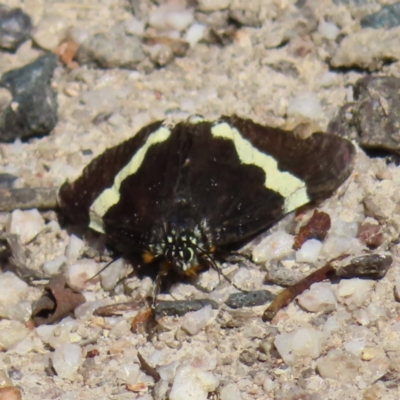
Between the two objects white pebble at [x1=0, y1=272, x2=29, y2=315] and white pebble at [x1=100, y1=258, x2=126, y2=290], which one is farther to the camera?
white pebble at [x1=100, y1=258, x2=126, y2=290]

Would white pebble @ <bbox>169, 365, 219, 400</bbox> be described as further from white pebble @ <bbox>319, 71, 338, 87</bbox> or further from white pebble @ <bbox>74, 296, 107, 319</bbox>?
white pebble @ <bbox>319, 71, 338, 87</bbox>

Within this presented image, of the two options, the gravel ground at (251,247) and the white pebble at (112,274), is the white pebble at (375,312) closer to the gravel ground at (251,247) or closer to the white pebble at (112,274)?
the gravel ground at (251,247)

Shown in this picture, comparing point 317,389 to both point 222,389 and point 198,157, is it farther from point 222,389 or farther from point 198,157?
point 198,157

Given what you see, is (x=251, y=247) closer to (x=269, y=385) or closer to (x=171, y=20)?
(x=269, y=385)

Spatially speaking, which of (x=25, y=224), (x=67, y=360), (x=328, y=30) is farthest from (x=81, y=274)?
(x=328, y=30)

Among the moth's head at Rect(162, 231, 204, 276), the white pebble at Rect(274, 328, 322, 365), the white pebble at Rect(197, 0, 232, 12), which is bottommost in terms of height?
the white pebble at Rect(274, 328, 322, 365)

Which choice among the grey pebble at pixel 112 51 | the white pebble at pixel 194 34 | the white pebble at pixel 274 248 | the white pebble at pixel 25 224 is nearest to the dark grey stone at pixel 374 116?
the white pebble at pixel 274 248

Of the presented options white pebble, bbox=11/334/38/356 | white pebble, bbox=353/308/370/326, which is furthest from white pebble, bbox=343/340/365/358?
white pebble, bbox=11/334/38/356
